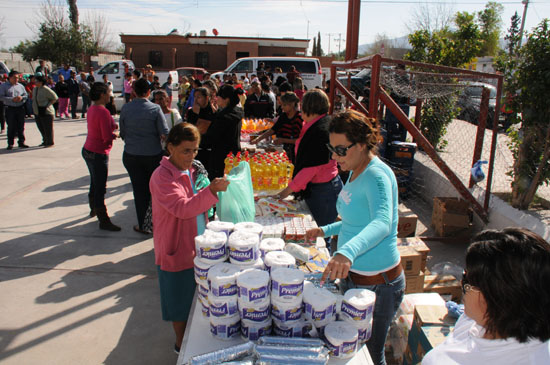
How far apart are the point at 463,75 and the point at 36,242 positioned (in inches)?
241

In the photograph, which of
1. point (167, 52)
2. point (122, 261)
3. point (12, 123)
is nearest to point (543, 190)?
point (122, 261)

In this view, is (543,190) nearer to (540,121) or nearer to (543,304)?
(540,121)

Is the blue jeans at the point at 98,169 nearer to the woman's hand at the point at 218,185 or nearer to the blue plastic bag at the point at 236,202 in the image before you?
the blue plastic bag at the point at 236,202

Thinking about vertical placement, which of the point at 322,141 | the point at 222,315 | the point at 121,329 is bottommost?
the point at 121,329

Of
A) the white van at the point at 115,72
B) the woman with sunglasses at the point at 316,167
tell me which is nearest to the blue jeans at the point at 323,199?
the woman with sunglasses at the point at 316,167

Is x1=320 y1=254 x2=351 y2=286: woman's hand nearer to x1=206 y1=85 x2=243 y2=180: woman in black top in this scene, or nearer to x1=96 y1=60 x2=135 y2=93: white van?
x1=206 y1=85 x2=243 y2=180: woman in black top

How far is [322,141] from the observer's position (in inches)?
137

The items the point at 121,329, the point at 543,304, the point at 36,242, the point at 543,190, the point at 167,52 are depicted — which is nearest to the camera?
the point at 543,304

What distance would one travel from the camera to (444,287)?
3.73m

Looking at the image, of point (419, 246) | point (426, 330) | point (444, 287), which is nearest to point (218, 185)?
point (426, 330)

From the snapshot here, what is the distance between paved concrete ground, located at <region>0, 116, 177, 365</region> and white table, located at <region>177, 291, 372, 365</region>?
4.05 feet

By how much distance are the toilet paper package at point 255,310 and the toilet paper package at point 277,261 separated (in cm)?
21

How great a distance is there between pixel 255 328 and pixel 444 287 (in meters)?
2.65

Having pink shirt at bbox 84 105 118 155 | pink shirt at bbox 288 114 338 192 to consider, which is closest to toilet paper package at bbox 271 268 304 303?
pink shirt at bbox 288 114 338 192
